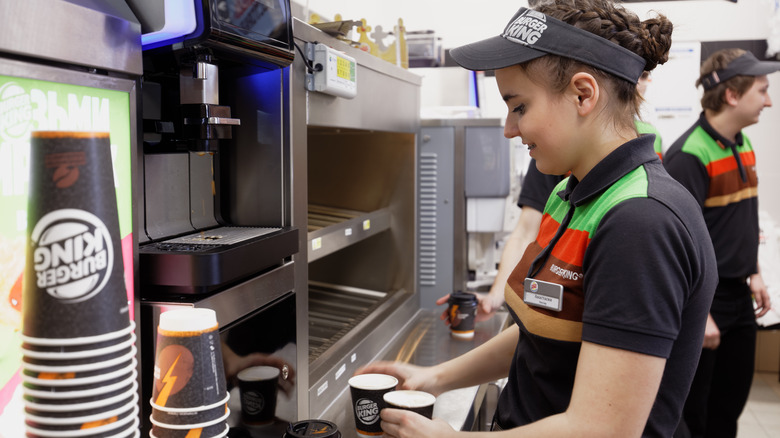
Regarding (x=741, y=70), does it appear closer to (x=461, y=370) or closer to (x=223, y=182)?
(x=461, y=370)

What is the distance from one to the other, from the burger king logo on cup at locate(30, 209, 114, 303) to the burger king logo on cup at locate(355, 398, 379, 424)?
29.5 inches

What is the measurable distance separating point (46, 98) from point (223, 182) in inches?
28.1

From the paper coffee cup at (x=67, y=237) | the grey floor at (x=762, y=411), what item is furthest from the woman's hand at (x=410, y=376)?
the grey floor at (x=762, y=411)

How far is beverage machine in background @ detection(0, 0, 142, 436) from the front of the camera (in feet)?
2.72

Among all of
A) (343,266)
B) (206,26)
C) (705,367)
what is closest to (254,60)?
(206,26)

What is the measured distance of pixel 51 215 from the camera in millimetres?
624

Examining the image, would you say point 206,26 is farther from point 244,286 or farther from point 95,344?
point 95,344

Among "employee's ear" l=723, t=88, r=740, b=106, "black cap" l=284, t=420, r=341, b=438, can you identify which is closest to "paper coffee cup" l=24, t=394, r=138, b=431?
"black cap" l=284, t=420, r=341, b=438

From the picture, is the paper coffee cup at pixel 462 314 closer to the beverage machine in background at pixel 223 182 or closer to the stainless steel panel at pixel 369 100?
the stainless steel panel at pixel 369 100

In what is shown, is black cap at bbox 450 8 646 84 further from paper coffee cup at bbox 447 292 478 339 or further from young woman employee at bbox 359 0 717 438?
paper coffee cup at bbox 447 292 478 339

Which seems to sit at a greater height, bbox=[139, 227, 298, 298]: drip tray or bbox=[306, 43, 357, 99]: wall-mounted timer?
bbox=[306, 43, 357, 99]: wall-mounted timer

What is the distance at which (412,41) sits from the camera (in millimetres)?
4160

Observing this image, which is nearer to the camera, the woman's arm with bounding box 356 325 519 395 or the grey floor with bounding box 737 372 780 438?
the woman's arm with bounding box 356 325 519 395

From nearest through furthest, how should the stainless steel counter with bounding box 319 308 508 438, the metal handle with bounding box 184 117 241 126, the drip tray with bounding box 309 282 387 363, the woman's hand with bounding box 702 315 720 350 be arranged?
the metal handle with bounding box 184 117 241 126, the stainless steel counter with bounding box 319 308 508 438, the drip tray with bounding box 309 282 387 363, the woman's hand with bounding box 702 315 720 350
